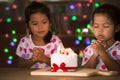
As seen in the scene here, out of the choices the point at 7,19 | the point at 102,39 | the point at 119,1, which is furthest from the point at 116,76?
the point at 7,19

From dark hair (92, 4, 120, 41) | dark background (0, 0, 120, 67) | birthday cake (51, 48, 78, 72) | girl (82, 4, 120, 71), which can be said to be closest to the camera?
birthday cake (51, 48, 78, 72)

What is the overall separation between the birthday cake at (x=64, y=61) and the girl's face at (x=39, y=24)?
2.25ft

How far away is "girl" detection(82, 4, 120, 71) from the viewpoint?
2283 mm

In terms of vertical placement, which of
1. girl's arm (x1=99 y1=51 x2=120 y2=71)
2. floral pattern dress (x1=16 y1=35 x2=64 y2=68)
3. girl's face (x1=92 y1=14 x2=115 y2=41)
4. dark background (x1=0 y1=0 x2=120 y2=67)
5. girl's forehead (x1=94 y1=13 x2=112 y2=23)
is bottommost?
girl's arm (x1=99 y1=51 x2=120 y2=71)

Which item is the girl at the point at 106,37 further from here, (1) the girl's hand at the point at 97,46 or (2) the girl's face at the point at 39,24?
(2) the girl's face at the point at 39,24

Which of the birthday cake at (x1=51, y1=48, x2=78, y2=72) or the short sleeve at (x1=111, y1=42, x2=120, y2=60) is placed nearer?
the birthday cake at (x1=51, y1=48, x2=78, y2=72)

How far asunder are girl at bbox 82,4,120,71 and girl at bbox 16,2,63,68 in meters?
0.33

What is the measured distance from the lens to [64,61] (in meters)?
1.89

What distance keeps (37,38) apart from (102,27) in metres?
0.58

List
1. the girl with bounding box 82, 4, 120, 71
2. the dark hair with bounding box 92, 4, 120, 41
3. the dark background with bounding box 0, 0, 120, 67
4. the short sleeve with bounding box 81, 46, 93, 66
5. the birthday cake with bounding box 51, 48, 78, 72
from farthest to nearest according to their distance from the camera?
the dark background with bounding box 0, 0, 120, 67, the short sleeve with bounding box 81, 46, 93, 66, the dark hair with bounding box 92, 4, 120, 41, the girl with bounding box 82, 4, 120, 71, the birthday cake with bounding box 51, 48, 78, 72

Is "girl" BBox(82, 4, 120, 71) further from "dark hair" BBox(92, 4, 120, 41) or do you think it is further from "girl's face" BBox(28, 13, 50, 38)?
"girl's face" BBox(28, 13, 50, 38)

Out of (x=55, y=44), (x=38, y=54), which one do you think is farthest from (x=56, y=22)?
(x=38, y=54)

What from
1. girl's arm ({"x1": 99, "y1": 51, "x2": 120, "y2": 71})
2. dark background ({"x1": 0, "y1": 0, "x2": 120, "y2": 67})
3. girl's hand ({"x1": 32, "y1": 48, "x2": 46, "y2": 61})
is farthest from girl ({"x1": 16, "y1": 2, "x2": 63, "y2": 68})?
dark background ({"x1": 0, "y1": 0, "x2": 120, "y2": 67})

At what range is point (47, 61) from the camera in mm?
2416
